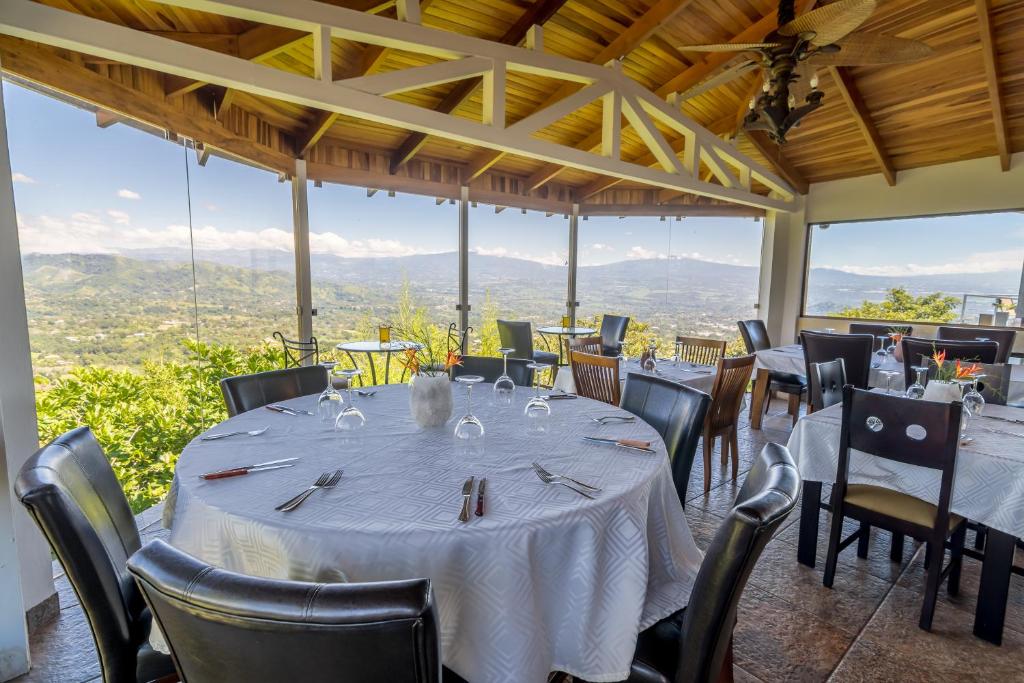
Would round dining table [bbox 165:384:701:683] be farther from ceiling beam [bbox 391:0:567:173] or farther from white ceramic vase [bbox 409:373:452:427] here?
ceiling beam [bbox 391:0:567:173]

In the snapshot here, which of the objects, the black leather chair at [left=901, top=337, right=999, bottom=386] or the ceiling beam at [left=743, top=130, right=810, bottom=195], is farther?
the ceiling beam at [left=743, top=130, right=810, bottom=195]

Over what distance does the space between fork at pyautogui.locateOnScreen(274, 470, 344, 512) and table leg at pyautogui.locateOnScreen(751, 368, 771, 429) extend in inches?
180

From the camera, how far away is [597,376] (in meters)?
3.38

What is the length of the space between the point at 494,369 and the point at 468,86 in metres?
2.74

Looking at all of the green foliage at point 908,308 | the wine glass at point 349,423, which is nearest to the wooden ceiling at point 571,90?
the green foliage at point 908,308

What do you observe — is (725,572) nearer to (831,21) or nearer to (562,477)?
(562,477)

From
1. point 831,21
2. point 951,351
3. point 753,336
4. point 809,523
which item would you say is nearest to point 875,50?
point 831,21

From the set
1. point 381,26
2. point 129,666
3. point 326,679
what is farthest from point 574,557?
point 381,26

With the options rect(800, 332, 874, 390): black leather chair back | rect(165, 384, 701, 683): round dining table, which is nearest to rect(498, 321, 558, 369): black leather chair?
rect(800, 332, 874, 390): black leather chair back

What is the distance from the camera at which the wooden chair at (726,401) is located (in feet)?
11.1

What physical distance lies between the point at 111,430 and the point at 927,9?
7239 millimetres

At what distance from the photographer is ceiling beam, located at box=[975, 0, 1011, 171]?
13.0ft

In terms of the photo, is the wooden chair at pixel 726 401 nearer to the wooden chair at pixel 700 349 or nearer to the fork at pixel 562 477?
the wooden chair at pixel 700 349

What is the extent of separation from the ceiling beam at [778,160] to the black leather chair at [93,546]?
22.8ft
